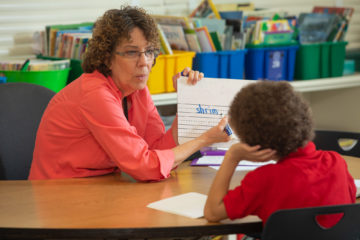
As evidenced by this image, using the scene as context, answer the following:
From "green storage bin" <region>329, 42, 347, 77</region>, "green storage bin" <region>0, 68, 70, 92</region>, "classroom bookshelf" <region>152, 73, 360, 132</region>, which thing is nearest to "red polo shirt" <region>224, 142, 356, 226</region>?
"green storage bin" <region>0, 68, 70, 92</region>

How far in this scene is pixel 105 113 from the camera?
6.56 feet

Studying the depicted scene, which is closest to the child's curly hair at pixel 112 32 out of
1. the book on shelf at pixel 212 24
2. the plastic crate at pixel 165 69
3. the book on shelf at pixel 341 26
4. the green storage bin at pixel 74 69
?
the green storage bin at pixel 74 69

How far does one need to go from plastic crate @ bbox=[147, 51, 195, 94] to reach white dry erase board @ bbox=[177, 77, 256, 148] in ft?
3.59

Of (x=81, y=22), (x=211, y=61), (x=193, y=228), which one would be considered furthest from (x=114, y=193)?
(x=81, y=22)

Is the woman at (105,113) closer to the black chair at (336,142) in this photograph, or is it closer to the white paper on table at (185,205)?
the white paper on table at (185,205)

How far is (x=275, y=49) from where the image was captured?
3.69m

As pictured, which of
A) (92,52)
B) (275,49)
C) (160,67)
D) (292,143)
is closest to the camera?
(292,143)

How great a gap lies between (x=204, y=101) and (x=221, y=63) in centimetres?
136

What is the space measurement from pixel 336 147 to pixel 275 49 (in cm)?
120

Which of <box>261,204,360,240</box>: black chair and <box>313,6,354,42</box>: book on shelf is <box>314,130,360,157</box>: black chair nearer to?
<box>261,204,360,240</box>: black chair

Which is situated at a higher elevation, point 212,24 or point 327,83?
point 212,24

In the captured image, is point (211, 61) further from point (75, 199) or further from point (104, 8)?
point (75, 199)

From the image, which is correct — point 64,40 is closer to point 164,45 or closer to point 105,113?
point 164,45

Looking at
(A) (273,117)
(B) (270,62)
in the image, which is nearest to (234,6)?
(B) (270,62)
